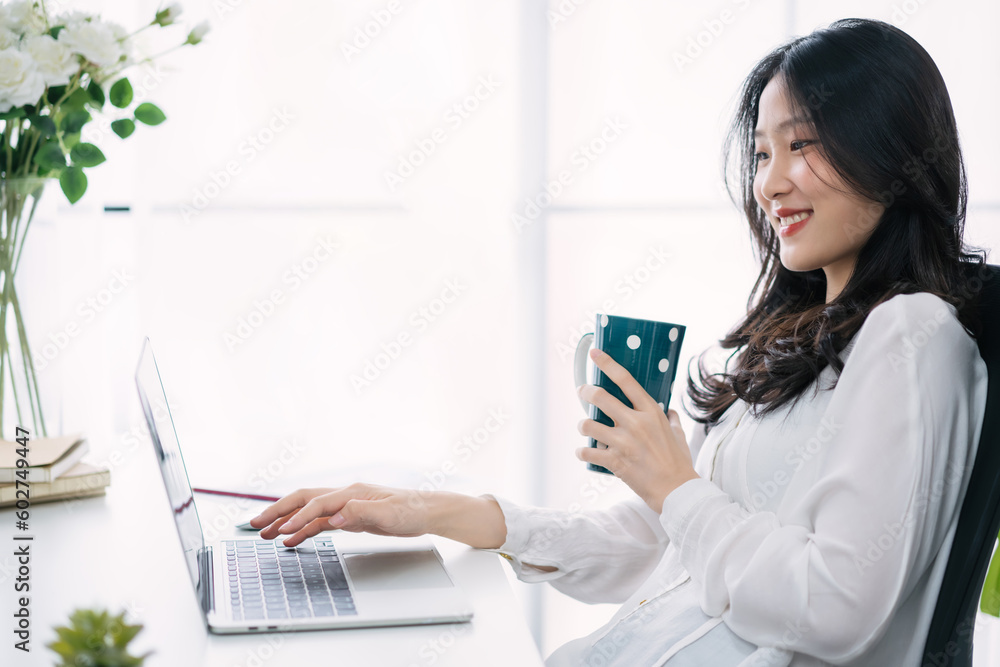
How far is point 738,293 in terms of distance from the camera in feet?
6.59

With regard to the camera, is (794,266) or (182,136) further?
(182,136)

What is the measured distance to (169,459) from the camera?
31.6 inches

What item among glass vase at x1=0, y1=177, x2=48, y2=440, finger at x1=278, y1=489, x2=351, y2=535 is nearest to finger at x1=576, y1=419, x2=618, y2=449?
finger at x1=278, y1=489, x2=351, y2=535

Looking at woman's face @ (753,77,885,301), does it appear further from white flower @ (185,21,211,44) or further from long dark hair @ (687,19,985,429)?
white flower @ (185,21,211,44)

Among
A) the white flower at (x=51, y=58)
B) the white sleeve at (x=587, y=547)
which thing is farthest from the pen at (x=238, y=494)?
the white flower at (x=51, y=58)

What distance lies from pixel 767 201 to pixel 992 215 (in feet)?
4.25

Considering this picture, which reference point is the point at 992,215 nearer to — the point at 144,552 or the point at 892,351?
the point at 892,351

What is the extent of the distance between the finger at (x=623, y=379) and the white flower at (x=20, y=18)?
84 centimetres

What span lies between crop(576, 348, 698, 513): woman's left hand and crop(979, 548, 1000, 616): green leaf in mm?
300

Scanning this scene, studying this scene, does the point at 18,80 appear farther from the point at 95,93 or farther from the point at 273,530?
the point at 273,530

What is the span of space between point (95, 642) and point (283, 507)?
60cm

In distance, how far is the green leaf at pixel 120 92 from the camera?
110 cm

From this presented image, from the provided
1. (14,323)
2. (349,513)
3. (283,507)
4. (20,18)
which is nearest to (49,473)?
(14,323)

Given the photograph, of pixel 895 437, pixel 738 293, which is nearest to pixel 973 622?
pixel 895 437
